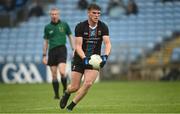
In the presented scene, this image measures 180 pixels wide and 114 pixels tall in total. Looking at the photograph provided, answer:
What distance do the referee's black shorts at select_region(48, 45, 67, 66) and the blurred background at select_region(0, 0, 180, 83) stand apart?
389 inches

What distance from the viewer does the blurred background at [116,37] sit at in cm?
2767

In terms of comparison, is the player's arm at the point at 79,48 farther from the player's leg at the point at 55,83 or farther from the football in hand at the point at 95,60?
the player's leg at the point at 55,83

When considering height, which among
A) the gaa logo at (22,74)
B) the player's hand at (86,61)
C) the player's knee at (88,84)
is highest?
the player's hand at (86,61)

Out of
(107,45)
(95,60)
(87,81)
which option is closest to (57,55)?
(107,45)

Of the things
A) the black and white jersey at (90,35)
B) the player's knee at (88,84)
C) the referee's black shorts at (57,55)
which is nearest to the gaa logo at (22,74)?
the referee's black shorts at (57,55)

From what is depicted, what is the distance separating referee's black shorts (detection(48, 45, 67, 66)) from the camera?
57.8 feet

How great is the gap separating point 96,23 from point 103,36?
299 mm

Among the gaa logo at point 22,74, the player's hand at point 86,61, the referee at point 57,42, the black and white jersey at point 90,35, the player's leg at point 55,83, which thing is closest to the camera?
the player's hand at point 86,61

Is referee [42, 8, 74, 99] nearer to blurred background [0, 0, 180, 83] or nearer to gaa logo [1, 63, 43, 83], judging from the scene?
blurred background [0, 0, 180, 83]

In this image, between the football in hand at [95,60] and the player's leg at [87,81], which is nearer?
the football in hand at [95,60]

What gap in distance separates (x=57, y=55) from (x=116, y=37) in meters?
12.5

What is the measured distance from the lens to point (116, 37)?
1177 inches

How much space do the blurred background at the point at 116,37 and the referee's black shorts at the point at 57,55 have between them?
987 centimetres

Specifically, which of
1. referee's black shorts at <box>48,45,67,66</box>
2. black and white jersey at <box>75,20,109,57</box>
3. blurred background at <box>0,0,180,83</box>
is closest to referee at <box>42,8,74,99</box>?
referee's black shorts at <box>48,45,67,66</box>
